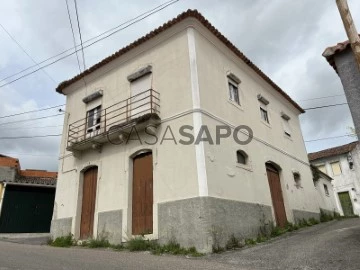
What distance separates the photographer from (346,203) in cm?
2645

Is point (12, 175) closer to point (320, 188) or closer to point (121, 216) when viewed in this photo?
point (121, 216)

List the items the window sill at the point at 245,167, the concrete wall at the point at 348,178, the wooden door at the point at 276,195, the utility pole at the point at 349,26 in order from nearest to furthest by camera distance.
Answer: the utility pole at the point at 349,26, the window sill at the point at 245,167, the wooden door at the point at 276,195, the concrete wall at the point at 348,178

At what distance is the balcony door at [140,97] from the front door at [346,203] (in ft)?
74.4

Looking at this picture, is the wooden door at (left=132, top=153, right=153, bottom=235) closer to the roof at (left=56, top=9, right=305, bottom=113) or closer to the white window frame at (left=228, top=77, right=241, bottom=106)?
the white window frame at (left=228, top=77, right=241, bottom=106)

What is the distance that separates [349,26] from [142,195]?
749cm

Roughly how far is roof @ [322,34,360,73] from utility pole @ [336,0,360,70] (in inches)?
55.8

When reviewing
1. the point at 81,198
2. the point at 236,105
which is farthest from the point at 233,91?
the point at 81,198

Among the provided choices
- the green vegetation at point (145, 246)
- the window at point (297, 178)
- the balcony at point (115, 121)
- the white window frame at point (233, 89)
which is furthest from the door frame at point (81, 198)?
the window at point (297, 178)

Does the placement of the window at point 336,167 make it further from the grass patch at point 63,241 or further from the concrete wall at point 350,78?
the grass patch at point 63,241

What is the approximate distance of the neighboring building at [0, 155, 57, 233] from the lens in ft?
53.8

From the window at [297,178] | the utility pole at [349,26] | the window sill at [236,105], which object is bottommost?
the window at [297,178]

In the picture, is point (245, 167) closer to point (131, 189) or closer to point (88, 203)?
point (131, 189)

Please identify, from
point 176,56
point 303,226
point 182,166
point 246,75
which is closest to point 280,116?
point 246,75

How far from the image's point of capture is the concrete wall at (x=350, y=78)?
619 cm
